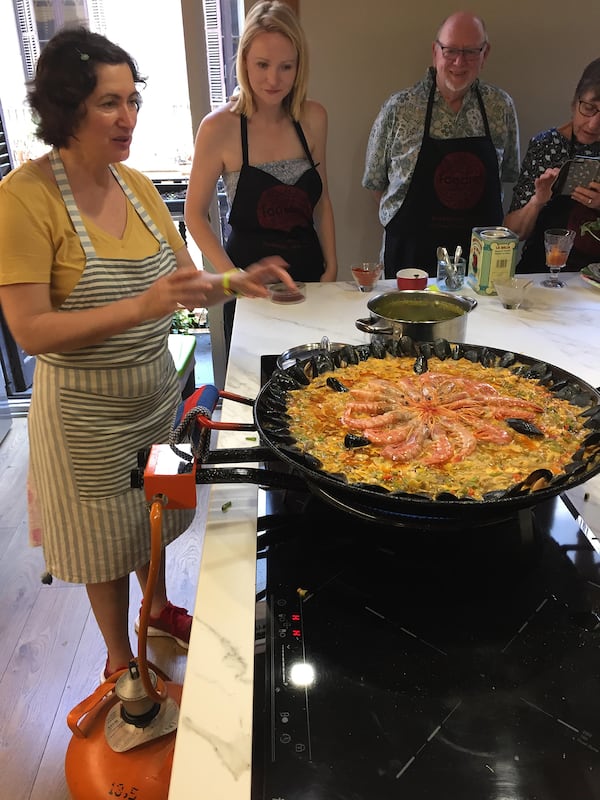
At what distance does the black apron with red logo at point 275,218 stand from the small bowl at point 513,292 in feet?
2.57

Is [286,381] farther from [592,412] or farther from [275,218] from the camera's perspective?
[275,218]

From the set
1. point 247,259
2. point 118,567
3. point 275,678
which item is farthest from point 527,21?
point 275,678

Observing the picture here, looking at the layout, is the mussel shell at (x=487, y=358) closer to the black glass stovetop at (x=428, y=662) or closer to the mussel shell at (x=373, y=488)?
the black glass stovetop at (x=428, y=662)

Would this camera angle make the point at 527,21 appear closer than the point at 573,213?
No

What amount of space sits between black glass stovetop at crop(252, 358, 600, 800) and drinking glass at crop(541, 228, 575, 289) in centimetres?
136

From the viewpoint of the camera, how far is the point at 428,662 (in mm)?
842

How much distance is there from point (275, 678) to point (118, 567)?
833mm

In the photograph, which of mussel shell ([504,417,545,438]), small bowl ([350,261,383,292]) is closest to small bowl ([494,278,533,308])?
small bowl ([350,261,383,292])

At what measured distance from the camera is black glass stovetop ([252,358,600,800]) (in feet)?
2.32

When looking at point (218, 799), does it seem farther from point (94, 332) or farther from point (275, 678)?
point (94, 332)

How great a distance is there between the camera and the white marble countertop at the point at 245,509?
2.43ft

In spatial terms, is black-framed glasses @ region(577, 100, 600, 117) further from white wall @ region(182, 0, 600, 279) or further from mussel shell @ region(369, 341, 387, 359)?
mussel shell @ region(369, 341, 387, 359)

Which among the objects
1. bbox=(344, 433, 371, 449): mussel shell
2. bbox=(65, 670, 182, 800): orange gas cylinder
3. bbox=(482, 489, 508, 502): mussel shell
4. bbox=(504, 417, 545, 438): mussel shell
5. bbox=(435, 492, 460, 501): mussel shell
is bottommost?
bbox=(65, 670, 182, 800): orange gas cylinder

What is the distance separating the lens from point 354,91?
3.14 metres
